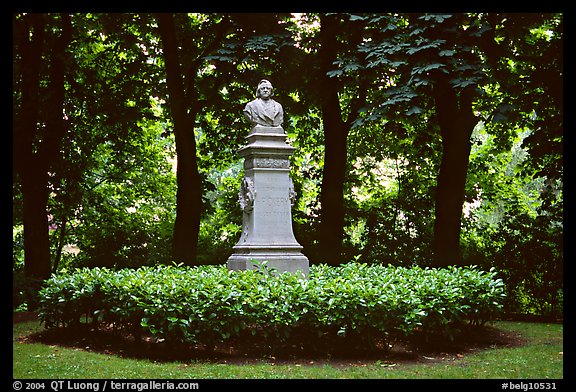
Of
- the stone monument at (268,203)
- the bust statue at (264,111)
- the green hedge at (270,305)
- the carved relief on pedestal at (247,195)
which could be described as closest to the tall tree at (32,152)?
the green hedge at (270,305)

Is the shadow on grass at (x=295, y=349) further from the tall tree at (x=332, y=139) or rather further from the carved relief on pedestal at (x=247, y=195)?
the tall tree at (x=332, y=139)

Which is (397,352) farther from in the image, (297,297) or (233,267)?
(233,267)

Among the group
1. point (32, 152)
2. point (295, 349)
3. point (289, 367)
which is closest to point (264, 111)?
point (295, 349)

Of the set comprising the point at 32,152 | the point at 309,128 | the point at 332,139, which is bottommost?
the point at 32,152

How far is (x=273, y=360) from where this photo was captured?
9.30 metres

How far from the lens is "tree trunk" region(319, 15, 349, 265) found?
1764cm

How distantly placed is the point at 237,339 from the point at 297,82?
9689 millimetres

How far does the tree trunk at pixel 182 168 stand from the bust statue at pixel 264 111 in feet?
14.5

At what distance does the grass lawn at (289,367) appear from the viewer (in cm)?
811

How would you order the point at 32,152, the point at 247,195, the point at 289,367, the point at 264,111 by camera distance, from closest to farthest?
the point at 289,367
the point at 247,195
the point at 264,111
the point at 32,152

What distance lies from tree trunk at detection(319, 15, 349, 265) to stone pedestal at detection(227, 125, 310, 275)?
4.69 metres

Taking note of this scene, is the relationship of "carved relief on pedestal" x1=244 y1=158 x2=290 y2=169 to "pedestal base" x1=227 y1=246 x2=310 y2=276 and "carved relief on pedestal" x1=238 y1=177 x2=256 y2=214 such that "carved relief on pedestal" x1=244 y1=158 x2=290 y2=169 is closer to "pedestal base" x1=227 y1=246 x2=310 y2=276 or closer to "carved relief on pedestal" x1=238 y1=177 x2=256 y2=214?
"carved relief on pedestal" x1=238 y1=177 x2=256 y2=214

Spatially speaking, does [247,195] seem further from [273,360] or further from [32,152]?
[32,152]

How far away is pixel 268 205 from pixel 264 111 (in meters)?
1.94
